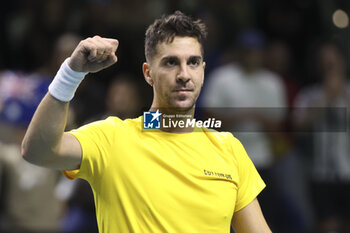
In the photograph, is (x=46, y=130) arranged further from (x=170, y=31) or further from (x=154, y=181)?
(x=170, y=31)

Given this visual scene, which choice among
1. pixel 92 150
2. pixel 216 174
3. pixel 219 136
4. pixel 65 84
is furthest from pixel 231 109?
pixel 65 84

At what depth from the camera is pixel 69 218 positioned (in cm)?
650

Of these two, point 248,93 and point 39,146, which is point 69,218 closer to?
point 248,93

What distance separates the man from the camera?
3.18 meters

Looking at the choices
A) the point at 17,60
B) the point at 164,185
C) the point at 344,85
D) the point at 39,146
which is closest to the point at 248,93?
the point at 344,85

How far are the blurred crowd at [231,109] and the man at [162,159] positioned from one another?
284 cm

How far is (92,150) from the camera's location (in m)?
3.29

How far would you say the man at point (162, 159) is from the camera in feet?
10.4

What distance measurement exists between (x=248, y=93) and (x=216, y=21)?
157 centimetres

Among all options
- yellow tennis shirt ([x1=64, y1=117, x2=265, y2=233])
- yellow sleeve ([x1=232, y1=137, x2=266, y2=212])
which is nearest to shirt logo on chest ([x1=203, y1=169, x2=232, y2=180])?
yellow tennis shirt ([x1=64, y1=117, x2=265, y2=233])

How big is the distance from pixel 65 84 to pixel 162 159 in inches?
27.1

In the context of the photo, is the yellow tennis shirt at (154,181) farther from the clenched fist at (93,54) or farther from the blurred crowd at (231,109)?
the blurred crowd at (231,109)

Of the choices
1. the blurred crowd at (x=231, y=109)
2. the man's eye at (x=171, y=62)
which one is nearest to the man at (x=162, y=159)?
the man's eye at (x=171, y=62)

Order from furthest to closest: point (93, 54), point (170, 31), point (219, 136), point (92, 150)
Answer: point (219, 136) < point (170, 31) < point (92, 150) < point (93, 54)
